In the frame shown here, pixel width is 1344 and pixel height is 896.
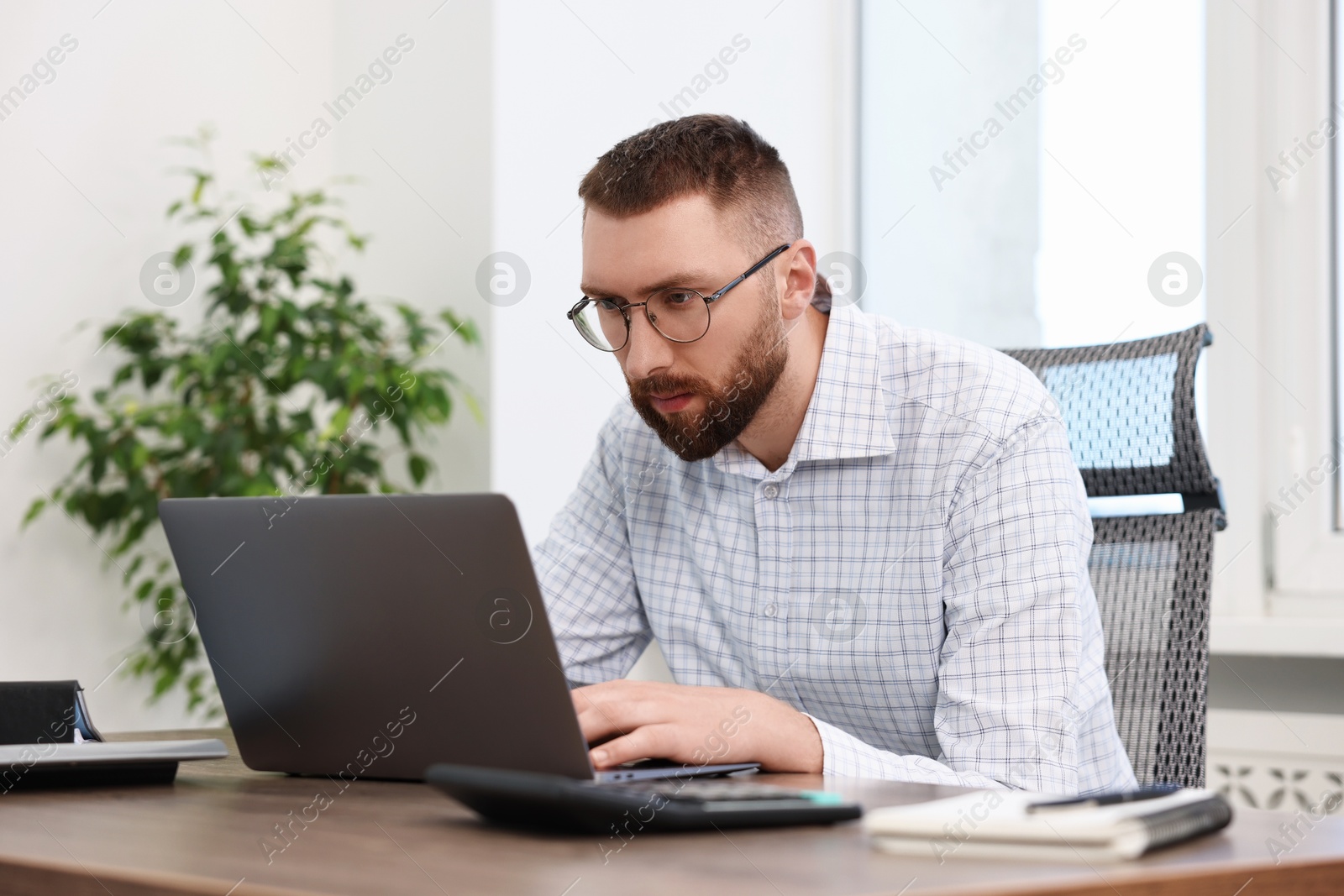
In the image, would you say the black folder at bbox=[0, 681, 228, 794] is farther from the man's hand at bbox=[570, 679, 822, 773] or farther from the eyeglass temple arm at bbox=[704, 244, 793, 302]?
the eyeglass temple arm at bbox=[704, 244, 793, 302]

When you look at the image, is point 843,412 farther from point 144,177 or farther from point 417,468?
point 144,177

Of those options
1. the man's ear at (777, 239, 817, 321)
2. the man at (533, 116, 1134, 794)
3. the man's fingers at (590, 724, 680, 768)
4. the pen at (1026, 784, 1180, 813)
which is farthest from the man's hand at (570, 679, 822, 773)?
the man's ear at (777, 239, 817, 321)

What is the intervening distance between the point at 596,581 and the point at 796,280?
432mm

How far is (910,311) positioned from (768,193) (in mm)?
1438

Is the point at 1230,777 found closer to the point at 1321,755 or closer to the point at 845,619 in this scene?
the point at 1321,755

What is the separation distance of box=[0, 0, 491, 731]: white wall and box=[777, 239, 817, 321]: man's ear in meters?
1.33

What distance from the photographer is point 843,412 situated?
1.40m

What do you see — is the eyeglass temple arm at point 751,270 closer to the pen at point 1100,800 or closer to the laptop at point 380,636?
the laptop at point 380,636

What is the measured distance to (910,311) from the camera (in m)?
2.85

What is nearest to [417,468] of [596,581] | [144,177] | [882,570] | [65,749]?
[144,177]

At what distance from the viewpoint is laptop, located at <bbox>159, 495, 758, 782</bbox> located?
818 millimetres

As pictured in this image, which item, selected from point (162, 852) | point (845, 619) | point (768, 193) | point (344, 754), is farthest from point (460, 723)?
point (768, 193)

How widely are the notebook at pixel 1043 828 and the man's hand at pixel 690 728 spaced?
29 cm

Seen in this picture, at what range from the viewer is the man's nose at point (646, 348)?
1.36m
